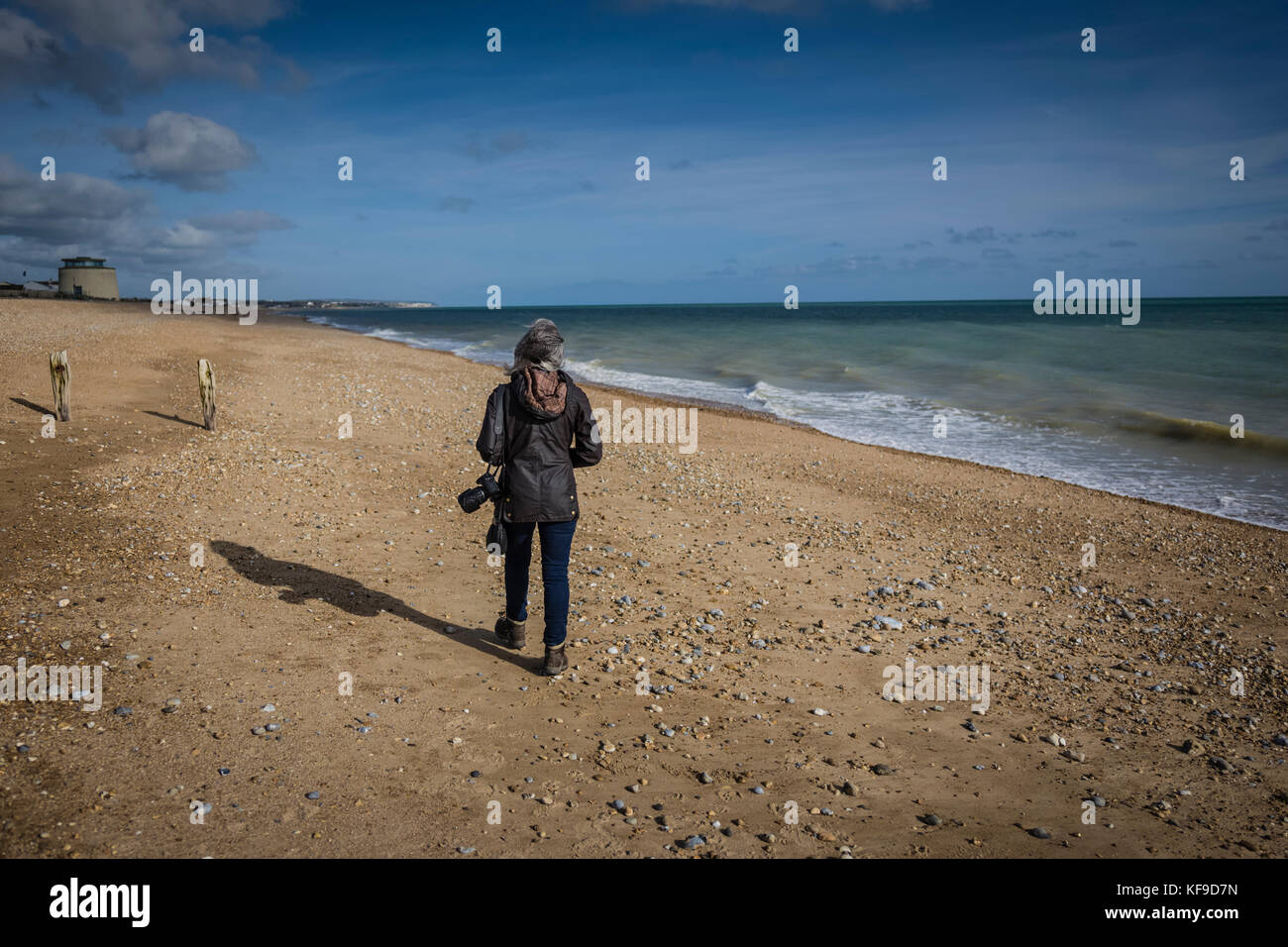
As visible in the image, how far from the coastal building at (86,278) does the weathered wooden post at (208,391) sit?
83758 millimetres

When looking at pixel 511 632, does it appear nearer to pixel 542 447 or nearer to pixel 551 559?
pixel 551 559

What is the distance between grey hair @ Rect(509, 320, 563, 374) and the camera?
5.91m

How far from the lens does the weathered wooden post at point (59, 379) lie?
1304 centimetres

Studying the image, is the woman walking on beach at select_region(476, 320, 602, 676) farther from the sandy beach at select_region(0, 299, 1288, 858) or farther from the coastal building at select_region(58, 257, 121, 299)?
the coastal building at select_region(58, 257, 121, 299)

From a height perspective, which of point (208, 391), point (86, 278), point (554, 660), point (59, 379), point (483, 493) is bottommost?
point (554, 660)

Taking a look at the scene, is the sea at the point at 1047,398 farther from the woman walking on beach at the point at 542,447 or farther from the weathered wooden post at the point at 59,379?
the weathered wooden post at the point at 59,379

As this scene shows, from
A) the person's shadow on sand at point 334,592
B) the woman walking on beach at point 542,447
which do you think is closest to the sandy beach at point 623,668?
the person's shadow on sand at point 334,592

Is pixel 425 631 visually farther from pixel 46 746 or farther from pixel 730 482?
pixel 730 482

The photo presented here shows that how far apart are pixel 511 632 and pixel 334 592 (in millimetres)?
2327

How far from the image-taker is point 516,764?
17.1ft

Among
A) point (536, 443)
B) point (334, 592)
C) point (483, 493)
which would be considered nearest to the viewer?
point (536, 443)

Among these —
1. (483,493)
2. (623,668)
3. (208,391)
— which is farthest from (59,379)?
(623,668)

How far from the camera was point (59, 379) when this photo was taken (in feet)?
42.9

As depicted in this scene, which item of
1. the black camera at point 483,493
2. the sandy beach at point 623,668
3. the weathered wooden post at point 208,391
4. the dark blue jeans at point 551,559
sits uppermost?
the weathered wooden post at point 208,391
